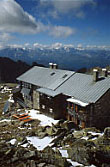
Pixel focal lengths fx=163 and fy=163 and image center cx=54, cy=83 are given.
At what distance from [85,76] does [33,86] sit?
46.5 ft

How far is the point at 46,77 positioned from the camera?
40062 mm

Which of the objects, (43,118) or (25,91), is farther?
(25,91)

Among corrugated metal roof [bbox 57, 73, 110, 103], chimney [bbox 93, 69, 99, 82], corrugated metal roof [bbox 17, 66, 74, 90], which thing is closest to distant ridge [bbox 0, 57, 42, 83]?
corrugated metal roof [bbox 17, 66, 74, 90]

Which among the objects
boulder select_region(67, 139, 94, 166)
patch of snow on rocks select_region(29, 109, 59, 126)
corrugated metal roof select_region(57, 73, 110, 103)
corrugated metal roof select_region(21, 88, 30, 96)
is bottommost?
patch of snow on rocks select_region(29, 109, 59, 126)

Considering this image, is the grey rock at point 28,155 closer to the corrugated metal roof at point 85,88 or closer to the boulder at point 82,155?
the boulder at point 82,155

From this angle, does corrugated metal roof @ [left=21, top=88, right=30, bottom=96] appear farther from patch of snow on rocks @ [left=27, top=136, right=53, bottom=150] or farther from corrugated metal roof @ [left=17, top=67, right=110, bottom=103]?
patch of snow on rocks @ [left=27, top=136, right=53, bottom=150]

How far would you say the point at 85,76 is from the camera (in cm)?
3294

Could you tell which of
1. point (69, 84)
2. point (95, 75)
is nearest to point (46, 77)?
point (69, 84)

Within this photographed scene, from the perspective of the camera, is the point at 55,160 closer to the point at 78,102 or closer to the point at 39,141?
the point at 39,141

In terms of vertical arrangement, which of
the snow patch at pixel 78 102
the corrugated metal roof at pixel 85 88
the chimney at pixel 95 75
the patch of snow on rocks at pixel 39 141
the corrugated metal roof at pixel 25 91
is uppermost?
the chimney at pixel 95 75

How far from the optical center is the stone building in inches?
1072

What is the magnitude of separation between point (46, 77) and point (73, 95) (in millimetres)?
11896

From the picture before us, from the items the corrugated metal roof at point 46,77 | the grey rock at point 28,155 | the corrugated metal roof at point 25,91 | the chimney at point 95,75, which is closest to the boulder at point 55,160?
the grey rock at point 28,155

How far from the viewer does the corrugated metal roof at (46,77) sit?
36.2 m
